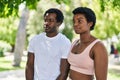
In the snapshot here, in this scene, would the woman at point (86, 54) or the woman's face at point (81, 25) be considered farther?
the woman's face at point (81, 25)

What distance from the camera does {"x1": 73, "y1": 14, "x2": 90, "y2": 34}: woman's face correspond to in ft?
13.5

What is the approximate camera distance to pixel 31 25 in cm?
4606

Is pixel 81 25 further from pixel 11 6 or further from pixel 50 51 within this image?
pixel 11 6

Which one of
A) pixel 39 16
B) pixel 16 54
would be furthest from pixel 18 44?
pixel 39 16

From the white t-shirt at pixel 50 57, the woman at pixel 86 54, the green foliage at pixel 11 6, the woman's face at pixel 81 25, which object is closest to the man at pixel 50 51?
the white t-shirt at pixel 50 57

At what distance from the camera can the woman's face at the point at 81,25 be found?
412cm

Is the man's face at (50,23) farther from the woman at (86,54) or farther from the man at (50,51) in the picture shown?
the woman at (86,54)

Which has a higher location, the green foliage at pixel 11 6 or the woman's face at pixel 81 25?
the green foliage at pixel 11 6

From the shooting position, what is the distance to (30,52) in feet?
16.4

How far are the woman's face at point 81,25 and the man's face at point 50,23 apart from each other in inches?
28.5

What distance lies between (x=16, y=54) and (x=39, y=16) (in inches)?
779

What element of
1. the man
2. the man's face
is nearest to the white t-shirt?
the man

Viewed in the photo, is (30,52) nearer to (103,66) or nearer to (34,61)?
(34,61)

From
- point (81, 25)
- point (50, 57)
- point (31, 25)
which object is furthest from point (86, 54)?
point (31, 25)
